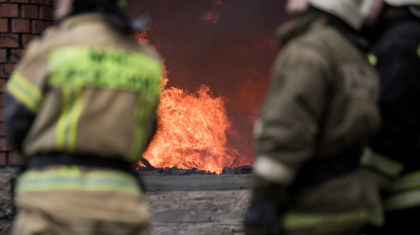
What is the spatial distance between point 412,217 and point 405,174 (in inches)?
8.8

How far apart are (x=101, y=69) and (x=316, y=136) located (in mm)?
929

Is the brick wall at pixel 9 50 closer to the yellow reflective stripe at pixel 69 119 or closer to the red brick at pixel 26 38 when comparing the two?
the red brick at pixel 26 38

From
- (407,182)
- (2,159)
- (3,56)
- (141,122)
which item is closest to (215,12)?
(3,56)

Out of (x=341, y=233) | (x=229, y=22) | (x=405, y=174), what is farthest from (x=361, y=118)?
(x=229, y=22)

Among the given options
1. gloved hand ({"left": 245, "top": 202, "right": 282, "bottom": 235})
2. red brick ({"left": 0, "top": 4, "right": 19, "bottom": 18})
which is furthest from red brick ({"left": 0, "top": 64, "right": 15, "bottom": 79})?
gloved hand ({"left": 245, "top": 202, "right": 282, "bottom": 235})

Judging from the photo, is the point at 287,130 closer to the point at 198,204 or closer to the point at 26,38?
the point at 198,204

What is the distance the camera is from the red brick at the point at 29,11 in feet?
15.1

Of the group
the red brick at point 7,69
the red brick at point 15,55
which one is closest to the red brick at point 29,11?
the red brick at point 15,55

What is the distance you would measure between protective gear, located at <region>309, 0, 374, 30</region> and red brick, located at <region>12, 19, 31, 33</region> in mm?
3146

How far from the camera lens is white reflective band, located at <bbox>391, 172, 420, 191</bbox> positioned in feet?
8.70

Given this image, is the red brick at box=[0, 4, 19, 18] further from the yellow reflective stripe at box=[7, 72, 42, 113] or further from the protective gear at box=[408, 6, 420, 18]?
the protective gear at box=[408, 6, 420, 18]

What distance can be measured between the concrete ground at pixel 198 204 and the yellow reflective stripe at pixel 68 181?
3057mm

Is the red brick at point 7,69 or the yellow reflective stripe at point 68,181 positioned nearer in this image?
the yellow reflective stripe at point 68,181

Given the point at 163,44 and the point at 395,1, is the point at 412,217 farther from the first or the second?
the point at 163,44
